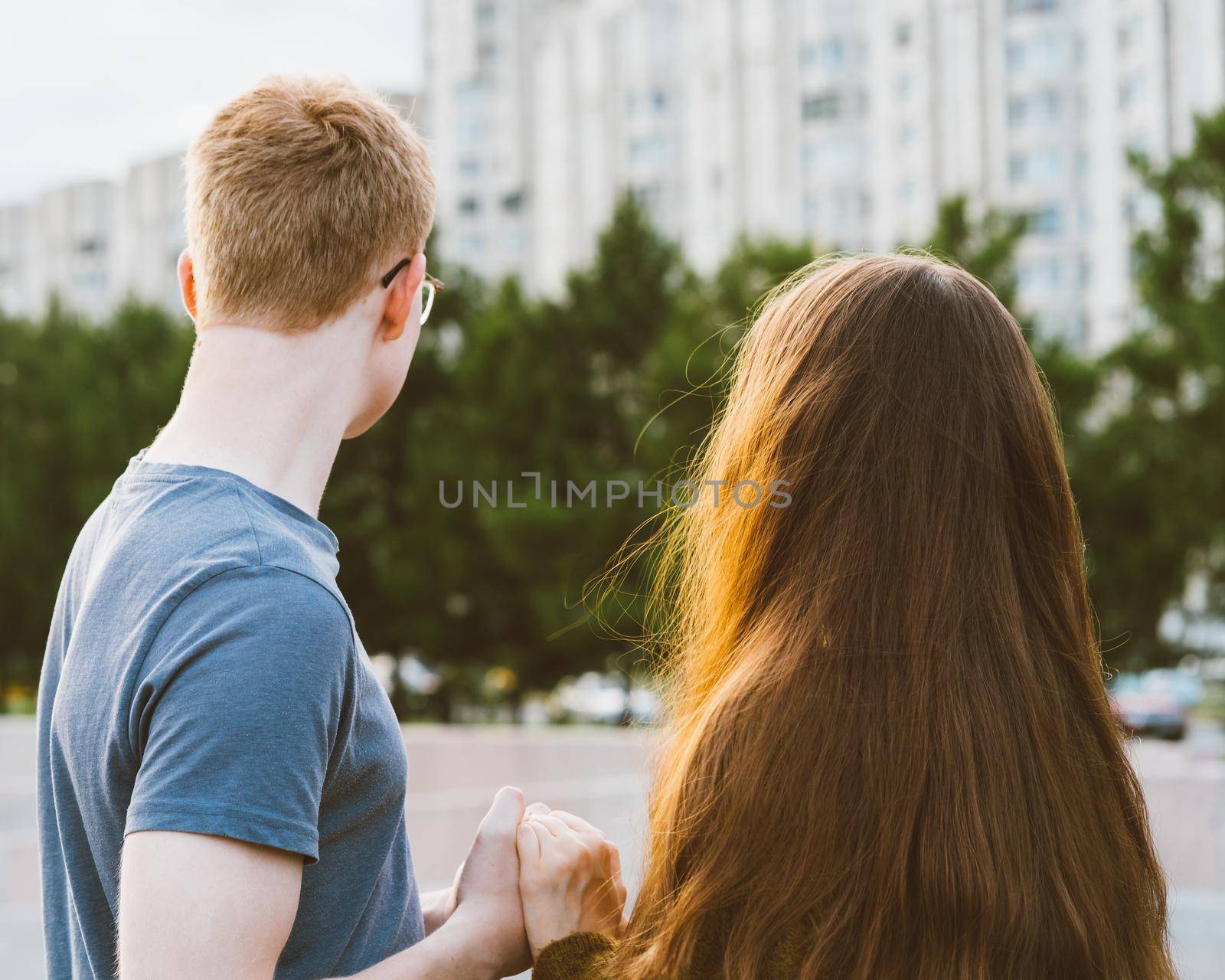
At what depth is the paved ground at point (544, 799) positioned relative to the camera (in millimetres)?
6879

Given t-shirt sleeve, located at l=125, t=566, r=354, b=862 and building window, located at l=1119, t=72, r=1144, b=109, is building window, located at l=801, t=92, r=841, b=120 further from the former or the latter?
t-shirt sleeve, located at l=125, t=566, r=354, b=862

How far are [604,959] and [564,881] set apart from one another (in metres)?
0.17

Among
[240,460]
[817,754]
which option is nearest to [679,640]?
[817,754]

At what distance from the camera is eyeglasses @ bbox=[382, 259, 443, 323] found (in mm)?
1604

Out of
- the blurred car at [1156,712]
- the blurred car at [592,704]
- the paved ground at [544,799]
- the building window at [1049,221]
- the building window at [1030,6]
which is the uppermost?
the building window at [1030,6]

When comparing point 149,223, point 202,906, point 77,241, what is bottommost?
point 202,906

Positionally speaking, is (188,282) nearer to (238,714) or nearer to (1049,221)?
(238,714)

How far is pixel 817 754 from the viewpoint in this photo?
1.47 meters

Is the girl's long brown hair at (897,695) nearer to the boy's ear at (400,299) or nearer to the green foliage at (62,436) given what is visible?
the boy's ear at (400,299)

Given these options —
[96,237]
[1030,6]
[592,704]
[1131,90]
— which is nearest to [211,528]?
[592,704]

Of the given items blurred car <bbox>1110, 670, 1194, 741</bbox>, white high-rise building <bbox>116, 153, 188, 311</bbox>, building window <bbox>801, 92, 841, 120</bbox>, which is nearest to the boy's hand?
blurred car <bbox>1110, 670, 1194, 741</bbox>

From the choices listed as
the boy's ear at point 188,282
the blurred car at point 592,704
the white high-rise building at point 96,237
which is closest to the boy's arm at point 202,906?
the boy's ear at point 188,282

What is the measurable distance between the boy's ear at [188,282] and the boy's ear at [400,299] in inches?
9.7

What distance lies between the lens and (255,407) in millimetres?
1513
